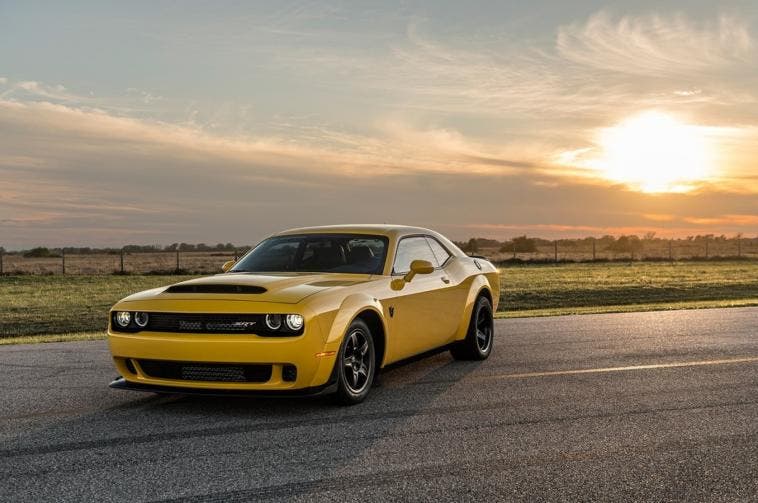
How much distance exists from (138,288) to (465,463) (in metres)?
27.0

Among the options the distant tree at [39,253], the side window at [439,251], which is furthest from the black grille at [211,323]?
the distant tree at [39,253]

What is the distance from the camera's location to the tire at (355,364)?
22.3ft

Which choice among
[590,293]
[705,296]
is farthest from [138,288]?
[705,296]

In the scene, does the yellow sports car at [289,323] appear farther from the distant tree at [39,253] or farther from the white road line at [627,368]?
the distant tree at [39,253]

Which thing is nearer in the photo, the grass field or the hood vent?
the hood vent

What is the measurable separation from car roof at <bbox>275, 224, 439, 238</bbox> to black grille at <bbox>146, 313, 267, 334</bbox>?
7.14ft

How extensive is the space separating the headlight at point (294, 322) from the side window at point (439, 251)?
9.29 ft

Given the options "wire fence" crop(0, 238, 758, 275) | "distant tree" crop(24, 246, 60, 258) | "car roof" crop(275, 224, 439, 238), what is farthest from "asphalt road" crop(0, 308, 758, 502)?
"distant tree" crop(24, 246, 60, 258)

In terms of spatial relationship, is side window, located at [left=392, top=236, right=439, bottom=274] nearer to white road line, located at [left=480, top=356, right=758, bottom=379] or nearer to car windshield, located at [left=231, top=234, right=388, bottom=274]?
Result: car windshield, located at [left=231, top=234, right=388, bottom=274]

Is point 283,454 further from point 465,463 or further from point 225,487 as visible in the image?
point 465,463

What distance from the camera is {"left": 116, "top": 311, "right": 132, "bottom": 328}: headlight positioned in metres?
6.94

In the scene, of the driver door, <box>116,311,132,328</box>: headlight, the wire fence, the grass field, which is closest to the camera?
<box>116,311,132,328</box>: headlight

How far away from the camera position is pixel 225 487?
4.70m

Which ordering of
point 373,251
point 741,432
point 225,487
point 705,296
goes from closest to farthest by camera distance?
1. point 225,487
2. point 741,432
3. point 373,251
4. point 705,296
